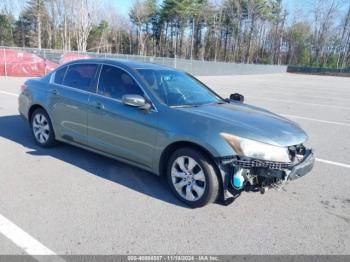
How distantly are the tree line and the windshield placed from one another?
189 feet

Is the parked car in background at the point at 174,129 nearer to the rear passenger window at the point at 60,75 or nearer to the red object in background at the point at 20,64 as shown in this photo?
the rear passenger window at the point at 60,75

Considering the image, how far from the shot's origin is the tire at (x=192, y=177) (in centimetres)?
345

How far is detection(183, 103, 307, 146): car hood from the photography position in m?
3.43

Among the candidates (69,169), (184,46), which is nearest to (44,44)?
(184,46)

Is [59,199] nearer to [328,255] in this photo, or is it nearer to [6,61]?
[328,255]

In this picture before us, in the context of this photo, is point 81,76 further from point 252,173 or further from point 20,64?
point 20,64

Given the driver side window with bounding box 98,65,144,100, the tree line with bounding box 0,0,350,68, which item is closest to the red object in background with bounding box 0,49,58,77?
the driver side window with bounding box 98,65,144,100

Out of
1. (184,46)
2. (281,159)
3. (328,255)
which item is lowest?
(328,255)

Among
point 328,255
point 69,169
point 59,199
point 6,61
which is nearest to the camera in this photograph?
point 328,255

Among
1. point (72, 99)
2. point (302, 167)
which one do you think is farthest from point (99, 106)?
point (302, 167)

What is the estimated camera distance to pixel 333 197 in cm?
407

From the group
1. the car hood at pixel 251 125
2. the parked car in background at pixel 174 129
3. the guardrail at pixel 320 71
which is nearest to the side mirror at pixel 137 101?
the parked car in background at pixel 174 129

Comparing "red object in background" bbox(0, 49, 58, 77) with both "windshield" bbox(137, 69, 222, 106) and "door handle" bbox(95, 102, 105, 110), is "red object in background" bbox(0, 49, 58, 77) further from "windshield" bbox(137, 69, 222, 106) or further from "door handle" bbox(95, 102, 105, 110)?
"windshield" bbox(137, 69, 222, 106)

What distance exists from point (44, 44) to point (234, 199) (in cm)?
6856
